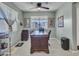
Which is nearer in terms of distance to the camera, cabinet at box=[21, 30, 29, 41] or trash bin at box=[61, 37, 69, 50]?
cabinet at box=[21, 30, 29, 41]

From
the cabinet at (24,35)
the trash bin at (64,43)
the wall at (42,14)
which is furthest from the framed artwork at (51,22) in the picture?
the trash bin at (64,43)

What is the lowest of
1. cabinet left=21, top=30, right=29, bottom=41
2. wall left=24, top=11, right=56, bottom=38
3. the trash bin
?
the trash bin

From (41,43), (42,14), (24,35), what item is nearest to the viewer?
(42,14)

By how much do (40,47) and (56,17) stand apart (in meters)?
1.16

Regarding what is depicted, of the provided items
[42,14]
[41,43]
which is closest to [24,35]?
[42,14]

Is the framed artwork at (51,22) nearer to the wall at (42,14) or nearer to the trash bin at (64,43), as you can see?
the wall at (42,14)

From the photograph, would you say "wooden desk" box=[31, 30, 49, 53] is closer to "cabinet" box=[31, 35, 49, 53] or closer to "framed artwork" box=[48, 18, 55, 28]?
"cabinet" box=[31, 35, 49, 53]

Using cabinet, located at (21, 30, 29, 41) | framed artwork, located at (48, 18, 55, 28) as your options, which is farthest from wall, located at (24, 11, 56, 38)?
cabinet, located at (21, 30, 29, 41)

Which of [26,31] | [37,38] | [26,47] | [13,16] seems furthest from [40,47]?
[13,16]

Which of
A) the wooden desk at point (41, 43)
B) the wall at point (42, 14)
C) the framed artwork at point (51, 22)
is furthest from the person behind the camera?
the wooden desk at point (41, 43)

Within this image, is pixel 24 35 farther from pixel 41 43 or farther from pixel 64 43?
pixel 64 43

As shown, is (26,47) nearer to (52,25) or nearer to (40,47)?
(40,47)

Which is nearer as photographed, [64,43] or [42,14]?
[42,14]

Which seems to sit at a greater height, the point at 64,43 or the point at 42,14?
the point at 42,14
